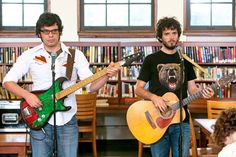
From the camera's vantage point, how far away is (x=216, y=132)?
2072 millimetres

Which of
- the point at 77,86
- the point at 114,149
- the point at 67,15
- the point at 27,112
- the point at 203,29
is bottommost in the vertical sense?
the point at 114,149

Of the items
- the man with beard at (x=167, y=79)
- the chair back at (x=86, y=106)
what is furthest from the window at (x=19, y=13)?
the man with beard at (x=167, y=79)

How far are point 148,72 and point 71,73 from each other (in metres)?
0.65

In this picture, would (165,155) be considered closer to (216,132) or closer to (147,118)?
(147,118)

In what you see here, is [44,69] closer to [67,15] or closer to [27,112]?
[27,112]

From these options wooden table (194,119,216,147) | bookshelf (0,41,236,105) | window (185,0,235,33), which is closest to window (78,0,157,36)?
Result: bookshelf (0,41,236,105)

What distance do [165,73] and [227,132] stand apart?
1172mm

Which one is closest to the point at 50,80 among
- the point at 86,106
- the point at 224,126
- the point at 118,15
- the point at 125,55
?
the point at 224,126

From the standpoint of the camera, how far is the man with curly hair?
202 centimetres

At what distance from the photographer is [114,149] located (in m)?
6.61

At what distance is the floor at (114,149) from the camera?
623cm

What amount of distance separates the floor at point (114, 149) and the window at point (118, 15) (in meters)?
1.76

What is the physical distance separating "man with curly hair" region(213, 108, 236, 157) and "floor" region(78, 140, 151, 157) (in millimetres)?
4167

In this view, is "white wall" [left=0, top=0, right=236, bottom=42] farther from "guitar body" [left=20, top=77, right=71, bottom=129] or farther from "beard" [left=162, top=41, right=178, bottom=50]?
"guitar body" [left=20, top=77, right=71, bottom=129]
